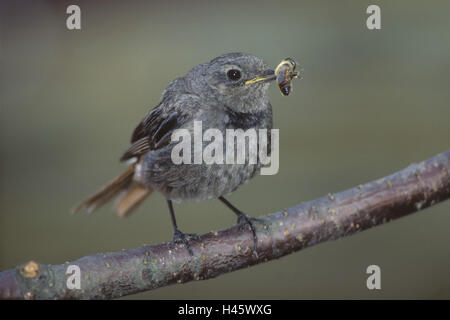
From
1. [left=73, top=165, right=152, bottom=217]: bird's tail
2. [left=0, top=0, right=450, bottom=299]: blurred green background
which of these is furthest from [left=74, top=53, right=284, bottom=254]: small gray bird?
[left=0, top=0, right=450, bottom=299]: blurred green background

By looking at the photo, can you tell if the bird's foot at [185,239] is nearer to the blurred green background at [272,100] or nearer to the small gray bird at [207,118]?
the small gray bird at [207,118]

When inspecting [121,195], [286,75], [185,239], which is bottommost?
[185,239]

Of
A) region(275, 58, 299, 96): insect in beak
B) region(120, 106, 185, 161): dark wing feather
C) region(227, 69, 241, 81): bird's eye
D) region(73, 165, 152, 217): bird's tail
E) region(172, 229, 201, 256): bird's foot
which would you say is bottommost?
region(172, 229, 201, 256): bird's foot

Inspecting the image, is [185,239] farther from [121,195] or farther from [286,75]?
[121,195]

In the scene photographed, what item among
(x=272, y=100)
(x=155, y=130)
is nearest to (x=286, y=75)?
(x=155, y=130)

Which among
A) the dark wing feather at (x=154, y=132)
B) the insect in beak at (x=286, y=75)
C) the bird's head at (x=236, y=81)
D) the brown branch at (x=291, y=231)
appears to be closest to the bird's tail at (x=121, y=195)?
the dark wing feather at (x=154, y=132)

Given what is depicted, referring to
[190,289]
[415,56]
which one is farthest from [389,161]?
[190,289]

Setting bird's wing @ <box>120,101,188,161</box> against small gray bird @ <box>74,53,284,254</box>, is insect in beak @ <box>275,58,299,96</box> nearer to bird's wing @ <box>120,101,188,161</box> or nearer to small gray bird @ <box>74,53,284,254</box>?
small gray bird @ <box>74,53,284,254</box>
